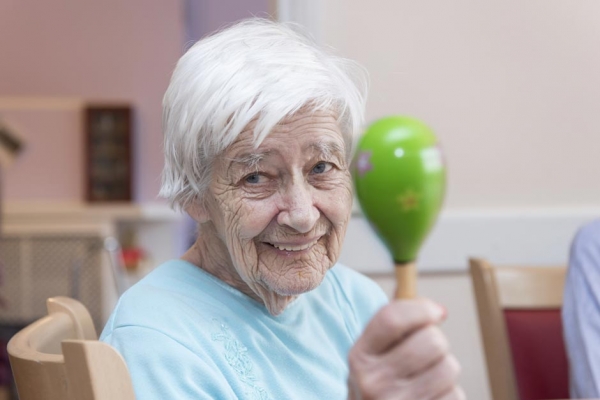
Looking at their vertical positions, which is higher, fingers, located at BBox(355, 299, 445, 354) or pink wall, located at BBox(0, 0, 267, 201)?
pink wall, located at BBox(0, 0, 267, 201)

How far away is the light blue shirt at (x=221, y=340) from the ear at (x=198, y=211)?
0.07 meters

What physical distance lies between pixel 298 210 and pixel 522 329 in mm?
804

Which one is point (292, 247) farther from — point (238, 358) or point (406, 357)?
point (406, 357)

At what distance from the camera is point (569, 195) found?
2.05m

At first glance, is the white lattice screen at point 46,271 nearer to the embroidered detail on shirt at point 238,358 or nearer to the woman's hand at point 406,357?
the embroidered detail on shirt at point 238,358

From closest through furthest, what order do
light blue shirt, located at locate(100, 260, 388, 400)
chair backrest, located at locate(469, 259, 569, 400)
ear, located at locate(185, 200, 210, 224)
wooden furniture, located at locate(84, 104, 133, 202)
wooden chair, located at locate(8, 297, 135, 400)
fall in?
wooden chair, located at locate(8, 297, 135, 400) → light blue shirt, located at locate(100, 260, 388, 400) → ear, located at locate(185, 200, 210, 224) → chair backrest, located at locate(469, 259, 569, 400) → wooden furniture, located at locate(84, 104, 133, 202)

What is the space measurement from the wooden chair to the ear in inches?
9.7

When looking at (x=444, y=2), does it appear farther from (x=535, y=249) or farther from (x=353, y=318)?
(x=353, y=318)

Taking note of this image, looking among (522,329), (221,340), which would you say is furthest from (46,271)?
(221,340)

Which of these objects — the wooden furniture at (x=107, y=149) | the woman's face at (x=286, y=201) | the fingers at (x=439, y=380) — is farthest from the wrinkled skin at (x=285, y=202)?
the wooden furniture at (x=107, y=149)

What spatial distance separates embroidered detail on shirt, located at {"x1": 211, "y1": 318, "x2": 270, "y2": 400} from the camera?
1083 mm

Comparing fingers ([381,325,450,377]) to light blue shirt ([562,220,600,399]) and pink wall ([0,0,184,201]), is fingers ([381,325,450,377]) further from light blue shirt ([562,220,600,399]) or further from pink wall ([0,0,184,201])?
pink wall ([0,0,184,201])

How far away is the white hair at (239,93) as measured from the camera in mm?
1034

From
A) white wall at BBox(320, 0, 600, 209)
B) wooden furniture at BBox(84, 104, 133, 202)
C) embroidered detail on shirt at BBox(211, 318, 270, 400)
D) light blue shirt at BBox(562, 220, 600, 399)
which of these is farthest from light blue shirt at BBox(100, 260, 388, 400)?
wooden furniture at BBox(84, 104, 133, 202)
